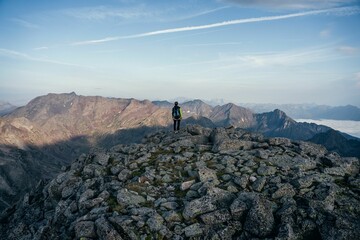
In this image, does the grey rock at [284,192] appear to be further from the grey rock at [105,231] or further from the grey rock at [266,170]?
the grey rock at [105,231]

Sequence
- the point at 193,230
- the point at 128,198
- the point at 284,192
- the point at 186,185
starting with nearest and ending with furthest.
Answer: the point at 193,230
the point at 284,192
the point at 128,198
the point at 186,185

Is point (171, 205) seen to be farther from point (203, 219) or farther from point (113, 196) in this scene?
point (113, 196)

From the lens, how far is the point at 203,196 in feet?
74.0

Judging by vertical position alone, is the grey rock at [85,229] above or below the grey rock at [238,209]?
below

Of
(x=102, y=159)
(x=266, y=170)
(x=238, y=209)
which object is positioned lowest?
(x=238, y=209)

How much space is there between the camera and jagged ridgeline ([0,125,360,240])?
19578 millimetres

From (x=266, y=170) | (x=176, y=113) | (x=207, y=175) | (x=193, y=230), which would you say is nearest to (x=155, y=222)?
(x=193, y=230)

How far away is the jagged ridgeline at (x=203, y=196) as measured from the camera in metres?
19.6

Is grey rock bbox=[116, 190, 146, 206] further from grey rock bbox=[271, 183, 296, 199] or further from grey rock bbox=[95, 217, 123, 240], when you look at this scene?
grey rock bbox=[271, 183, 296, 199]

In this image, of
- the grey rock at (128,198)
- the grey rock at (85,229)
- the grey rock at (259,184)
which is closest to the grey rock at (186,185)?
the grey rock at (128,198)

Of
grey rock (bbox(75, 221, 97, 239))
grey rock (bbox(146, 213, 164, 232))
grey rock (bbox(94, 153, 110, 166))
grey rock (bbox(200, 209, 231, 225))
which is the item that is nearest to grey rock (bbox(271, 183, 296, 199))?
grey rock (bbox(200, 209, 231, 225))

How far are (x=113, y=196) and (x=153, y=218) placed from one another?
5.13 meters

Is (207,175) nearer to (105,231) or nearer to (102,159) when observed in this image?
(105,231)

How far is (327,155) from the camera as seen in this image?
32562 millimetres
